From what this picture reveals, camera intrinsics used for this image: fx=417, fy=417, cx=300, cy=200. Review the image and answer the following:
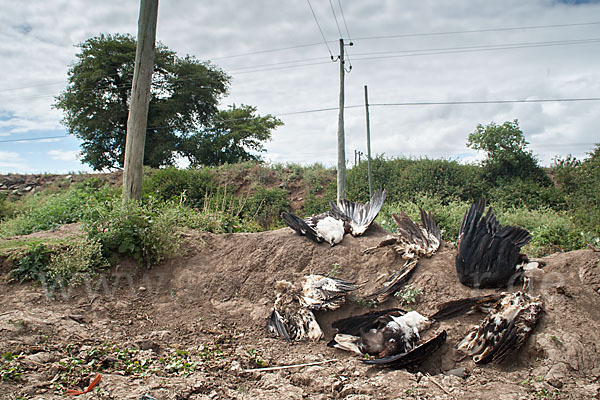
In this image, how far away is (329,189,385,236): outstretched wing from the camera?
4879 millimetres

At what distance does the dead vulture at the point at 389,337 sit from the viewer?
10.0 ft

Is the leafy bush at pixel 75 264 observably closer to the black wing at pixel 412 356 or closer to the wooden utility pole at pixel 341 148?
the black wing at pixel 412 356

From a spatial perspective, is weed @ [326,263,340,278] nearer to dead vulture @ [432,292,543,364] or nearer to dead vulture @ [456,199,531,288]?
dead vulture @ [456,199,531,288]

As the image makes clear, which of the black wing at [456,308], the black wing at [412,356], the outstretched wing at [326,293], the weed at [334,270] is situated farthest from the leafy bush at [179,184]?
the black wing at [412,356]

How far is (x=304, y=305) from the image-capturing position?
152 inches

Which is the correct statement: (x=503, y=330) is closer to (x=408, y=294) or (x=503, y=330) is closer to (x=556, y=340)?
(x=556, y=340)

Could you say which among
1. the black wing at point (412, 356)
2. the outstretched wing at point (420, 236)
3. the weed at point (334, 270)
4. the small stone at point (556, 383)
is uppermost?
the outstretched wing at point (420, 236)

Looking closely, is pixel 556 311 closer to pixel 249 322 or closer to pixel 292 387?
pixel 292 387

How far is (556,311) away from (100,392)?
10.8 ft

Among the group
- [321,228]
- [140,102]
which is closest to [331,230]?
[321,228]

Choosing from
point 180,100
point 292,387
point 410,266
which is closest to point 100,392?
point 292,387

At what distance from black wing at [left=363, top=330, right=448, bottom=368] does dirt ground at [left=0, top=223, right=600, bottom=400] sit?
0.08 meters

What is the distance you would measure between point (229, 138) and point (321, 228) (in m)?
19.8

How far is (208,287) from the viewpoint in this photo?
4.61 metres
